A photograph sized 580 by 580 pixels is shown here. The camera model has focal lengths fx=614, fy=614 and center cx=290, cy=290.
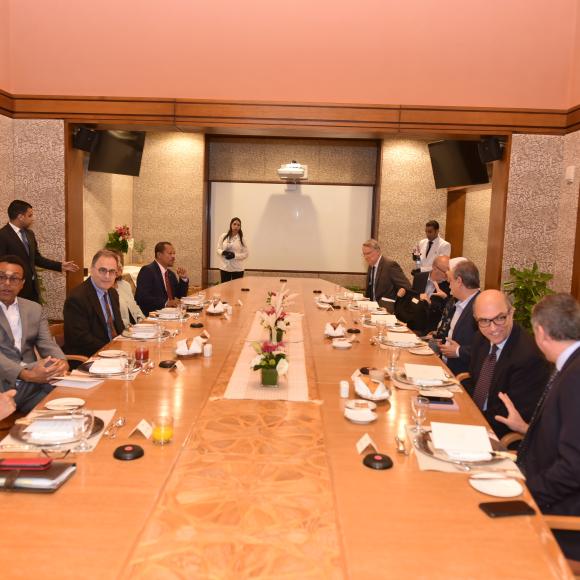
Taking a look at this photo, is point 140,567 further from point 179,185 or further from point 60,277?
point 179,185

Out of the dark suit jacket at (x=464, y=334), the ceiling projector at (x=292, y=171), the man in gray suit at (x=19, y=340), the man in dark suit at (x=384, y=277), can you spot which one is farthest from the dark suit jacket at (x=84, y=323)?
the ceiling projector at (x=292, y=171)

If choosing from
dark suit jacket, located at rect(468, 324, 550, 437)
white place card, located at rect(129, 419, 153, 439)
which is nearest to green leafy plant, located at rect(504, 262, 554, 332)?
dark suit jacket, located at rect(468, 324, 550, 437)

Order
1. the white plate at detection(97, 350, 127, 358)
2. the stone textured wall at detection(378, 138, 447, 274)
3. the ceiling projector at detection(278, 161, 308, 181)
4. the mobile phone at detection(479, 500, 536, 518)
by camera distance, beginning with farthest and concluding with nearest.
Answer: the stone textured wall at detection(378, 138, 447, 274) < the ceiling projector at detection(278, 161, 308, 181) < the white plate at detection(97, 350, 127, 358) < the mobile phone at detection(479, 500, 536, 518)

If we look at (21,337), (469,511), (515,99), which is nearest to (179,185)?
(515,99)

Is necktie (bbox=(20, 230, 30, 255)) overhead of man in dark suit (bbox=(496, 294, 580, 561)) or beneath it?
overhead

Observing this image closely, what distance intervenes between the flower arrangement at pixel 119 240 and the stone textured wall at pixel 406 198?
437cm

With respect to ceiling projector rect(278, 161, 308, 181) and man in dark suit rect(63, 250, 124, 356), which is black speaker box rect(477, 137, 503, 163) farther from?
man in dark suit rect(63, 250, 124, 356)

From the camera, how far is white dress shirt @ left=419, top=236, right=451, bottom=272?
8.97 m

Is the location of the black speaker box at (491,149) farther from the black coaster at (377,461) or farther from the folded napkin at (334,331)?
the black coaster at (377,461)

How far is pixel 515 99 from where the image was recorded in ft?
25.0

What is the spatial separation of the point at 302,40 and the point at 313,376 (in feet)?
18.8

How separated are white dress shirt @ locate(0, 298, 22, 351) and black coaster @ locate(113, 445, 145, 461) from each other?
78.4 inches

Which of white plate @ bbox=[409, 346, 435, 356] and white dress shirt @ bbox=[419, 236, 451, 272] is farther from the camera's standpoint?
white dress shirt @ bbox=[419, 236, 451, 272]

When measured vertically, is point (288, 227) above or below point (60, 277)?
above
